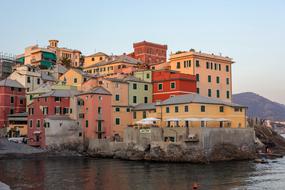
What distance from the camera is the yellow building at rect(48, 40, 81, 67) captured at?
14925 cm

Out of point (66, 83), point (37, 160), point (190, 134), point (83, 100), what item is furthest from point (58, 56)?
point (190, 134)

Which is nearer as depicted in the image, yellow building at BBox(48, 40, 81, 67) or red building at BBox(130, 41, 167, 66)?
red building at BBox(130, 41, 167, 66)

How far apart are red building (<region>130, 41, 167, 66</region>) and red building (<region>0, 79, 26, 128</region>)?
51000 mm

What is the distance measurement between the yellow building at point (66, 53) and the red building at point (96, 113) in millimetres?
66823

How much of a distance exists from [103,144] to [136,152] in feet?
29.5

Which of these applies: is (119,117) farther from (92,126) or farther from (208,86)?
(208,86)

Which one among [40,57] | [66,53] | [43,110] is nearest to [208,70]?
[43,110]

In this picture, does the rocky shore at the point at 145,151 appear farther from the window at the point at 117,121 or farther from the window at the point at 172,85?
the window at the point at 172,85

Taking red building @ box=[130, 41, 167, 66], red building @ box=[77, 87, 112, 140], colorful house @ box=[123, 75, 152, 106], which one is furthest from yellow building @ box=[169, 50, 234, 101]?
red building @ box=[130, 41, 167, 66]

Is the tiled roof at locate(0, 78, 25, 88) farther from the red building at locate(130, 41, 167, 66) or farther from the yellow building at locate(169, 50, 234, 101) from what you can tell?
the red building at locate(130, 41, 167, 66)

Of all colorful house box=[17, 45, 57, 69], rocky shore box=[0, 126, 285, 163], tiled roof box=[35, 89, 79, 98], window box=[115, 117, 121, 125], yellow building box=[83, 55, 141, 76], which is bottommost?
rocky shore box=[0, 126, 285, 163]

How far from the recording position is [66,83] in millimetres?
97375

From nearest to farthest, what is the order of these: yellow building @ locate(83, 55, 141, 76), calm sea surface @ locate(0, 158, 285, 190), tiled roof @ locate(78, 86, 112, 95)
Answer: calm sea surface @ locate(0, 158, 285, 190), tiled roof @ locate(78, 86, 112, 95), yellow building @ locate(83, 55, 141, 76)

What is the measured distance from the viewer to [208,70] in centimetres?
9319
